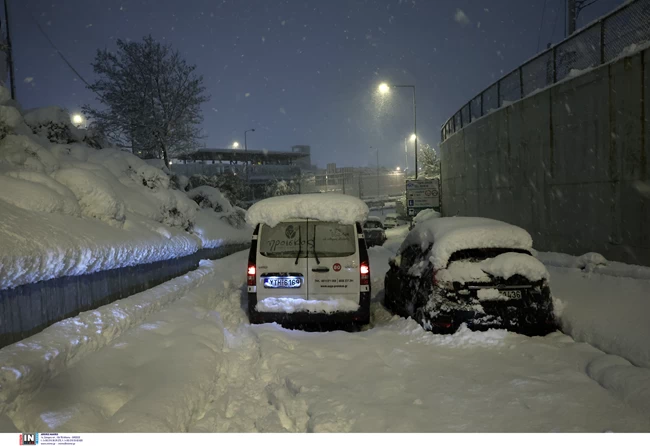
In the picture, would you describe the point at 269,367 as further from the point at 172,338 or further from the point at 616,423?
the point at 616,423

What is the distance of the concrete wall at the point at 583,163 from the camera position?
9.08 metres

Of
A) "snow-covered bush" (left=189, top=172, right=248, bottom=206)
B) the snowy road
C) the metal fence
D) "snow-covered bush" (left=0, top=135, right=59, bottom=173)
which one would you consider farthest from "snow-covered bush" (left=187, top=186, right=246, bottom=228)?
the snowy road

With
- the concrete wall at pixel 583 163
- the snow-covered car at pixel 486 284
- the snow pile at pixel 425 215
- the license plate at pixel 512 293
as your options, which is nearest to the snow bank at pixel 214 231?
the snow-covered car at pixel 486 284

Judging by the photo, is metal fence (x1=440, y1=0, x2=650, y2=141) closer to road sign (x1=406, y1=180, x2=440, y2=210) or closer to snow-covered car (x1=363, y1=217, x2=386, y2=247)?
snow-covered car (x1=363, y1=217, x2=386, y2=247)

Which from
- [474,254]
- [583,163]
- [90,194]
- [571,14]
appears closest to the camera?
[474,254]

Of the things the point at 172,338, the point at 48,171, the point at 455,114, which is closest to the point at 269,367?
the point at 172,338

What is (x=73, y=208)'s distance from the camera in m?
7.82

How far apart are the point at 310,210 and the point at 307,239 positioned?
46 cm

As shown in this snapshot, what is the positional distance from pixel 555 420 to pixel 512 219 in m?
13.1

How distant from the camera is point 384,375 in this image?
4895mm

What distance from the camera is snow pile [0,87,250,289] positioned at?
5261 mm

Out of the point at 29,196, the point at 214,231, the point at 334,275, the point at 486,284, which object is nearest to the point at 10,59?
the point at 214,231

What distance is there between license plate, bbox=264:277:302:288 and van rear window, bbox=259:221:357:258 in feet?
1.15

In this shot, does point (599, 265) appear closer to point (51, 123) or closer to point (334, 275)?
point (334, 275)
